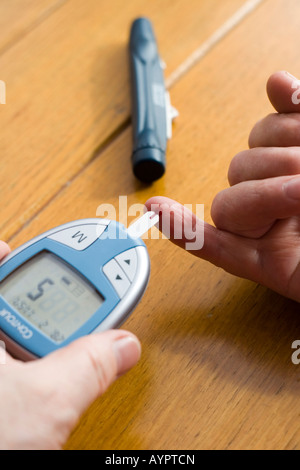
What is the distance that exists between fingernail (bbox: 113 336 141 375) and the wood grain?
22 centimetres

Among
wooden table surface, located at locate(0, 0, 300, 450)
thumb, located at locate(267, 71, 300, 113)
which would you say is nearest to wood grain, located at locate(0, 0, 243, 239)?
wooden table surface, located at locate(0, 0, 300, 450)

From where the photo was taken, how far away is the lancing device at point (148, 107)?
0.62 m

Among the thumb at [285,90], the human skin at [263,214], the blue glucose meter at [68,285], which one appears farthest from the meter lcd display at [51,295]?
the thumb at [285,90]

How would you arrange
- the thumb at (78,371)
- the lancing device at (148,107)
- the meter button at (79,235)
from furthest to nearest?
the lancing device at (148,107), the meter button at (79,235), the thumb at (78,371)

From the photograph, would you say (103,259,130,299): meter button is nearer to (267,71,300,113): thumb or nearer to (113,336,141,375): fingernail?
(113,336,141,375): fingernail

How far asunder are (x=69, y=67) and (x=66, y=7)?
12 centimetres

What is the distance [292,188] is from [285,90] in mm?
130

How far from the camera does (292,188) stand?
1.50 feet

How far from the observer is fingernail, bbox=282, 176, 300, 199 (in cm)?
45

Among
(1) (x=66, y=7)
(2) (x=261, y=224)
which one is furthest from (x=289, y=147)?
(1) (x=66, y=7)

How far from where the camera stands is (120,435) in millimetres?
463

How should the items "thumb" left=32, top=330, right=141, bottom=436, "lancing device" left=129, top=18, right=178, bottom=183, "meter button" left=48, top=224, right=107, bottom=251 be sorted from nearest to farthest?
"thumb" left=32, top=330, right=141, bottom=436
"meter button" left=48, top=224, right=107, bottom=251
"lancing device" left=129, top=18, right=178, bottom=183

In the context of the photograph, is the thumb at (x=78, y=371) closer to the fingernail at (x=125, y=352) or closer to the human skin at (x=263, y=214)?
the fingernail at (x=125, y=352)

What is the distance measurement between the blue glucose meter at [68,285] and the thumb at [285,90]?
0.20 m
